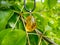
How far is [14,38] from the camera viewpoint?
0.46 meters

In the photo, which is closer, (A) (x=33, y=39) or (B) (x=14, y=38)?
(B) (x=14, y=38)

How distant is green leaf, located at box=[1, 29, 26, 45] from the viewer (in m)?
0.45

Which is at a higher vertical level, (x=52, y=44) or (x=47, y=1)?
(x=47, y=1)

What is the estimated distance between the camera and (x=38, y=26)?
62 cm

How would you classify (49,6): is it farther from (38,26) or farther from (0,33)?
(0,33)

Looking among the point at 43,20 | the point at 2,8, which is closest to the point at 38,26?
the point at 43,20

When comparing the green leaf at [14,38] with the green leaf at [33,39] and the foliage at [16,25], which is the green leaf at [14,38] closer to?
the foliage at [16,25]

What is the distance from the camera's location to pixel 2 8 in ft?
1.87

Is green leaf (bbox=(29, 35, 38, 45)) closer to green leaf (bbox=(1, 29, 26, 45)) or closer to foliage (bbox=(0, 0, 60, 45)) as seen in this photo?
foliage (bbox=(0, 0, 60, 45))

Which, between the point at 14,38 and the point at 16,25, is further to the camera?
the point at 16,25

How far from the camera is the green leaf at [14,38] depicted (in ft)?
1.48

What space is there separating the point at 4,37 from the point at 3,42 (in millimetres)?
14

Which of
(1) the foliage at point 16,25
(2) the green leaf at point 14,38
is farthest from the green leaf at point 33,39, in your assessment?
(2) the green leaf at point 14,38

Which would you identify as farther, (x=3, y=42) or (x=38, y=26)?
(x=38, y=26)
